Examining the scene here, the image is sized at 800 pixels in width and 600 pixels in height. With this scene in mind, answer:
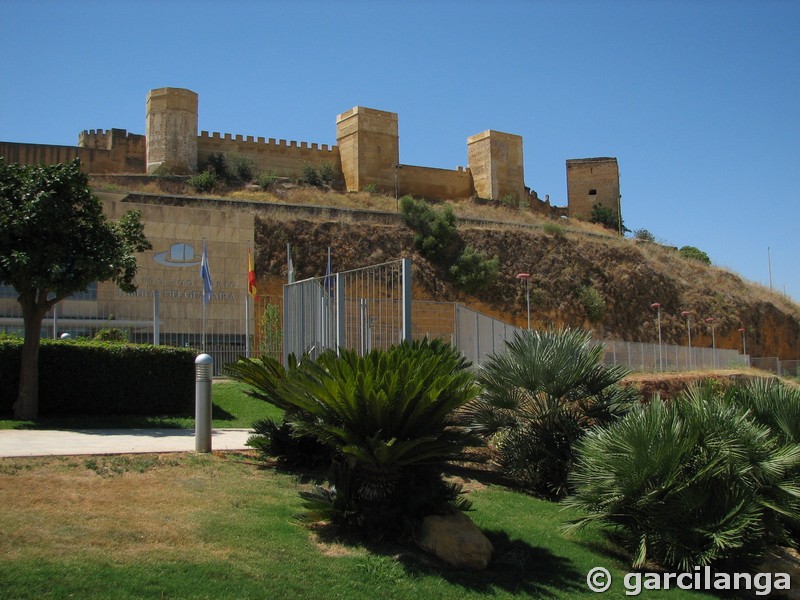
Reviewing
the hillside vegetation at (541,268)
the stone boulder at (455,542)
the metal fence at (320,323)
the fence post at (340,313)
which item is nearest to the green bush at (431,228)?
the hillside vegetation at (541,268)

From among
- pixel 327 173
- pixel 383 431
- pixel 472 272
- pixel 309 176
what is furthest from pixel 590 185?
pixel 383 431

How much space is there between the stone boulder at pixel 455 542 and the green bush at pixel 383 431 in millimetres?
146

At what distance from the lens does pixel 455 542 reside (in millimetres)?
6617

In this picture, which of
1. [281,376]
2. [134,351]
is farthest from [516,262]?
[281,376]

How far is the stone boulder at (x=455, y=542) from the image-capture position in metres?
6.57

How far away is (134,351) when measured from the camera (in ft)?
45.2

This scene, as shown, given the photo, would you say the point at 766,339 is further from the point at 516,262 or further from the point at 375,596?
the point at 375,596

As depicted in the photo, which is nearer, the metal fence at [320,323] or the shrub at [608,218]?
the metal fence at [320,323]

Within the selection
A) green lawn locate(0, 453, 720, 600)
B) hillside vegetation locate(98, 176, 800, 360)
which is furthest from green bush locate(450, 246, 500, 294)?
green lawn locate(0, 453, 720, 600)

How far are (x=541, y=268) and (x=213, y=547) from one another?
3735 centimetres

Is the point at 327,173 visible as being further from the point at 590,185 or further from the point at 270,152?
the point at 590,185

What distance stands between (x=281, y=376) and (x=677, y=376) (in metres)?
17.1

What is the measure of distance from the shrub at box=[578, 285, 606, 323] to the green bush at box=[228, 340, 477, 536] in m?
35.2

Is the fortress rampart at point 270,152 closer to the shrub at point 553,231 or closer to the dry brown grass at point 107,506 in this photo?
the shrub at point 553,231
